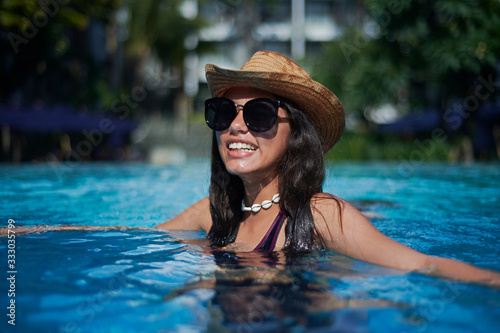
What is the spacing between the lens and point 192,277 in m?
2.19

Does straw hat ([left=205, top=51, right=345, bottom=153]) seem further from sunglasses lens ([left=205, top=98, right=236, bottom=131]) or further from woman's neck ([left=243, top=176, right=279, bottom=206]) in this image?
woman's neck ([left=243, top=176, right=279, bottom=206])

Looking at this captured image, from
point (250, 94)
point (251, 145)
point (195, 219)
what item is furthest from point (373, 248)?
point (195, 219)

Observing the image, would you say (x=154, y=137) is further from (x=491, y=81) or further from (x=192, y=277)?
(x=192, y=277)

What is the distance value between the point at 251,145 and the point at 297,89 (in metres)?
0.37

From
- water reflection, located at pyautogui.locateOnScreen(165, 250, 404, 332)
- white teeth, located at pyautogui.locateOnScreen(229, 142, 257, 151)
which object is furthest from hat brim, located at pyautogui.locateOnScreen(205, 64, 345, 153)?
water reflection, located at pyautogui.locateOnScreen(165, 250, 404, 332)

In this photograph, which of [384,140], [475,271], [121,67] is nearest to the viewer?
[475,271]

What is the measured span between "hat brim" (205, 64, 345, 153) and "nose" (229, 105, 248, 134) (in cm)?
14

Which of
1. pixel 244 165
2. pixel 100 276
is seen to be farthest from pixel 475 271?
pixel 100 276

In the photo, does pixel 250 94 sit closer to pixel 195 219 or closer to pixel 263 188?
pixel 263 188

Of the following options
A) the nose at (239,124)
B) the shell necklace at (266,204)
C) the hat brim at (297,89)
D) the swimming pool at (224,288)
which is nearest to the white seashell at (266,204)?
the shell necklace at (266,204)

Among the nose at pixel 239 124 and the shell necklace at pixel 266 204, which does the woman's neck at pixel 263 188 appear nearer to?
the shell necklace at pixel 266 204

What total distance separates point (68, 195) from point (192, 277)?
4.95m

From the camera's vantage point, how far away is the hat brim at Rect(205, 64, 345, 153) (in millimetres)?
2328

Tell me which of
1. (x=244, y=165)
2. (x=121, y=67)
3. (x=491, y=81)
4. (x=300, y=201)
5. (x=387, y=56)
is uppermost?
(x=121, y=67)
